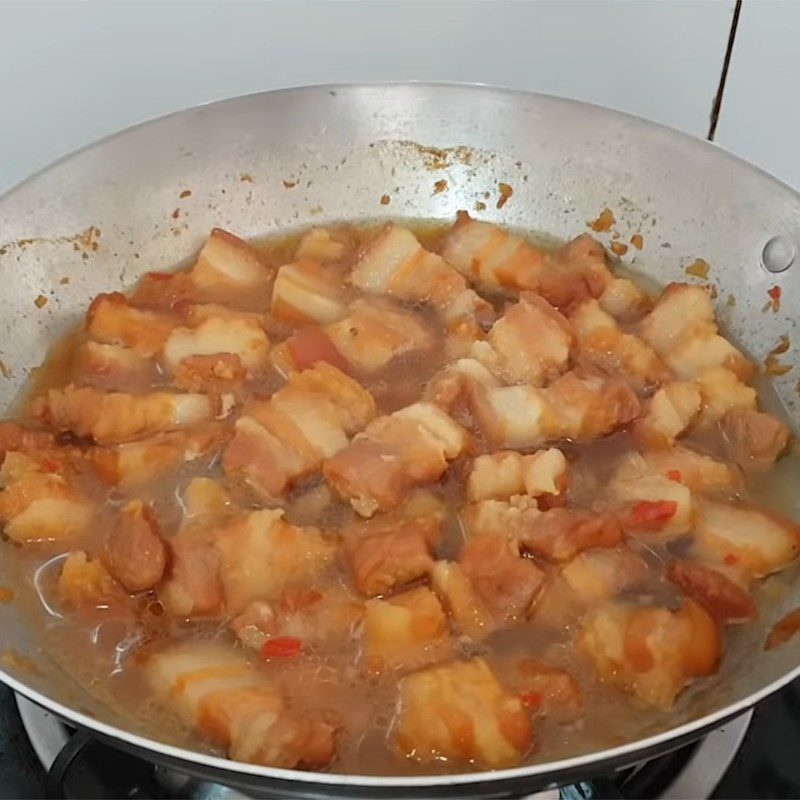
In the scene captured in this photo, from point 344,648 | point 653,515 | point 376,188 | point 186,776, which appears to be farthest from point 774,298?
point 186,776

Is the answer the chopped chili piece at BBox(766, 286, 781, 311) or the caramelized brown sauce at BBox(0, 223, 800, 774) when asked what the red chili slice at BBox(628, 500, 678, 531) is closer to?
the caramelized brown sauce at BBox(0, 223, 800, 774)

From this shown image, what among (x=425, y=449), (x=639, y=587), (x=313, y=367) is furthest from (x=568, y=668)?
(x=313, y=367)

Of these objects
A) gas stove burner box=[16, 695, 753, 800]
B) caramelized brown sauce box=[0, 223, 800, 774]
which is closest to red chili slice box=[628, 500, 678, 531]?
caramelized brown sauce box=[0, 223, 800, 774]

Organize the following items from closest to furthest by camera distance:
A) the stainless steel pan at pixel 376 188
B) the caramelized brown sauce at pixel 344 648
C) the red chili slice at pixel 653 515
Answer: the caramelized brown sauce at pixel 344 648 < the red chili slice at pixel 653 515 < the stainless steel pan at pixel 376 188

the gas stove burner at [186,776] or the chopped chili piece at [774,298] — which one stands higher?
the chopped chili piece at [774,298]

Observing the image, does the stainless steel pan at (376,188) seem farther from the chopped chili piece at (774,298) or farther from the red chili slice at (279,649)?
the red chili slice at (279,649)

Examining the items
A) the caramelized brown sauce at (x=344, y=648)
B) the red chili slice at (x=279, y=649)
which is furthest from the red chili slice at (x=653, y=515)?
the red chili slice at (x=279, y=649)

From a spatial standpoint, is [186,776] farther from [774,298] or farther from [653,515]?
[774,298]
